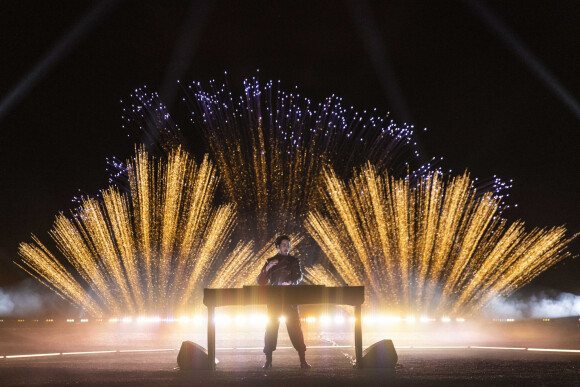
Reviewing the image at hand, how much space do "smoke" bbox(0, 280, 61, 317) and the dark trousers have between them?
104 ft

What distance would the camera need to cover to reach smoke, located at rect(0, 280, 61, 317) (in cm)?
3931

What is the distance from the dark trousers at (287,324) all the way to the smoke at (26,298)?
31728mm

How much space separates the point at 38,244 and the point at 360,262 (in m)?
18.9

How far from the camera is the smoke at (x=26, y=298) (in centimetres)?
3931

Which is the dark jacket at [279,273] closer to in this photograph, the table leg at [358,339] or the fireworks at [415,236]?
the table leg at [358,339]

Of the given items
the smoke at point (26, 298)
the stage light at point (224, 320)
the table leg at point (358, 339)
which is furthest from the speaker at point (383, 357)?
the smoke at point (26, 298)

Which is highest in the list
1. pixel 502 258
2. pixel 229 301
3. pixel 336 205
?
pixel 336 205

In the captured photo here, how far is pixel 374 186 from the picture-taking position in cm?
2375

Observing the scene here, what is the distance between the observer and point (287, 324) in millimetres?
10141

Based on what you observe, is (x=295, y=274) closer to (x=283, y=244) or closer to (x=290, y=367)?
(x=283, y=244)

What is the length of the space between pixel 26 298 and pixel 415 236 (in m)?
23.5

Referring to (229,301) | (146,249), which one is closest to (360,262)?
(146,249)

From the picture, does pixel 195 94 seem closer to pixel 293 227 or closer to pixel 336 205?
pixel 336 205

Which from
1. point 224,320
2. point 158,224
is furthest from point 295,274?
point 224,320
